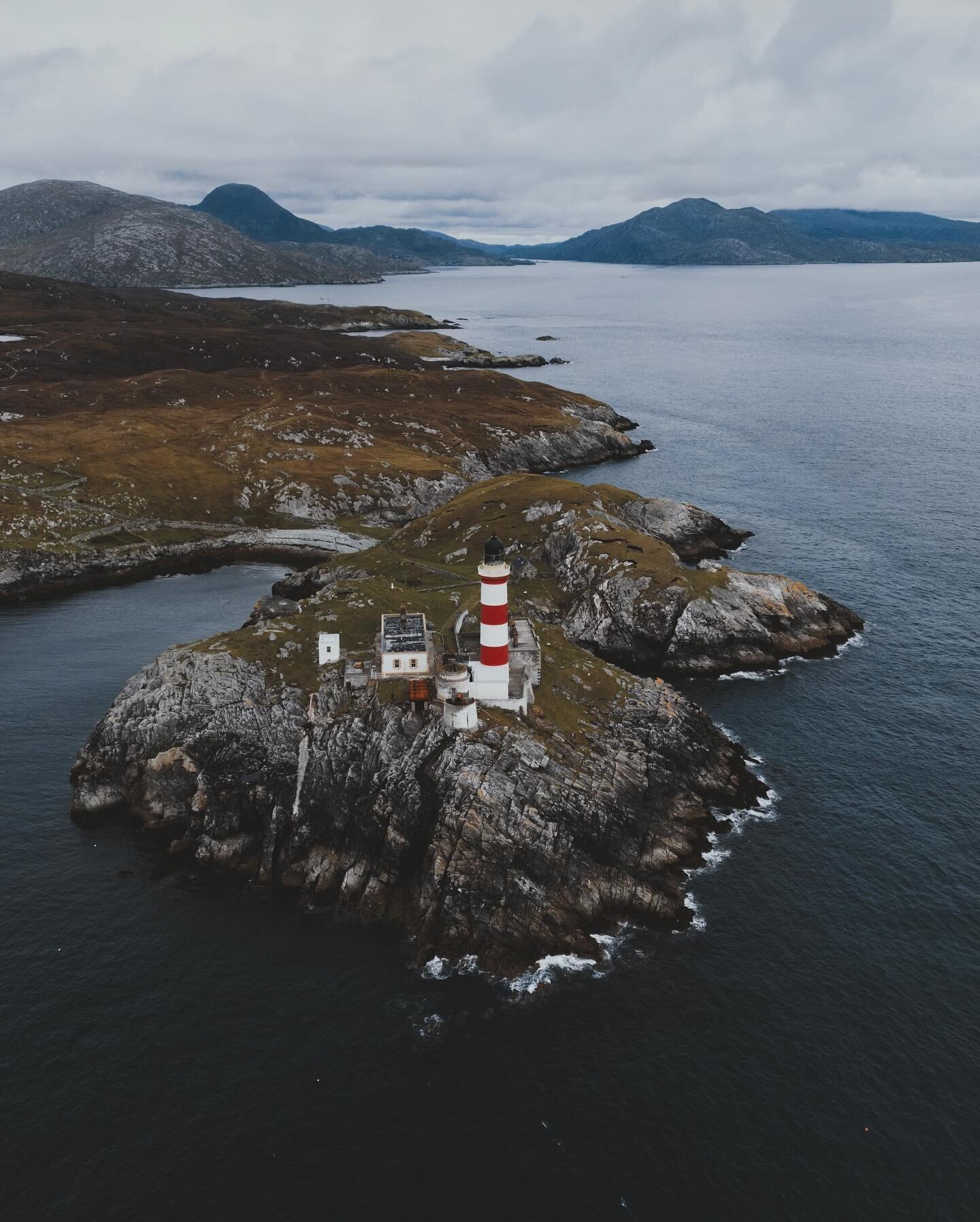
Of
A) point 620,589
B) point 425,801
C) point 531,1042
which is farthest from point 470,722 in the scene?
point 620,589

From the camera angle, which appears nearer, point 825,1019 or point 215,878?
point 825,1019

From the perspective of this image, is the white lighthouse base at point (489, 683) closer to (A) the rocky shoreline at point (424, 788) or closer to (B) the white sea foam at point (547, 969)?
(A) the rocky shoreline at point (424, 788)

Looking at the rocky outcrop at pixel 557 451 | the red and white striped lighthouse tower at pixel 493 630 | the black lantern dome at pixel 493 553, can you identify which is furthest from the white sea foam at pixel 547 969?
the rocky outcrop at pixel 557 451

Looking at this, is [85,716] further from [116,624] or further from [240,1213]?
[240,1213]

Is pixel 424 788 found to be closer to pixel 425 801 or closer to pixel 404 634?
pixel 425 801

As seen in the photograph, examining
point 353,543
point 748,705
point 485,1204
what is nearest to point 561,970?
point 485,1204
